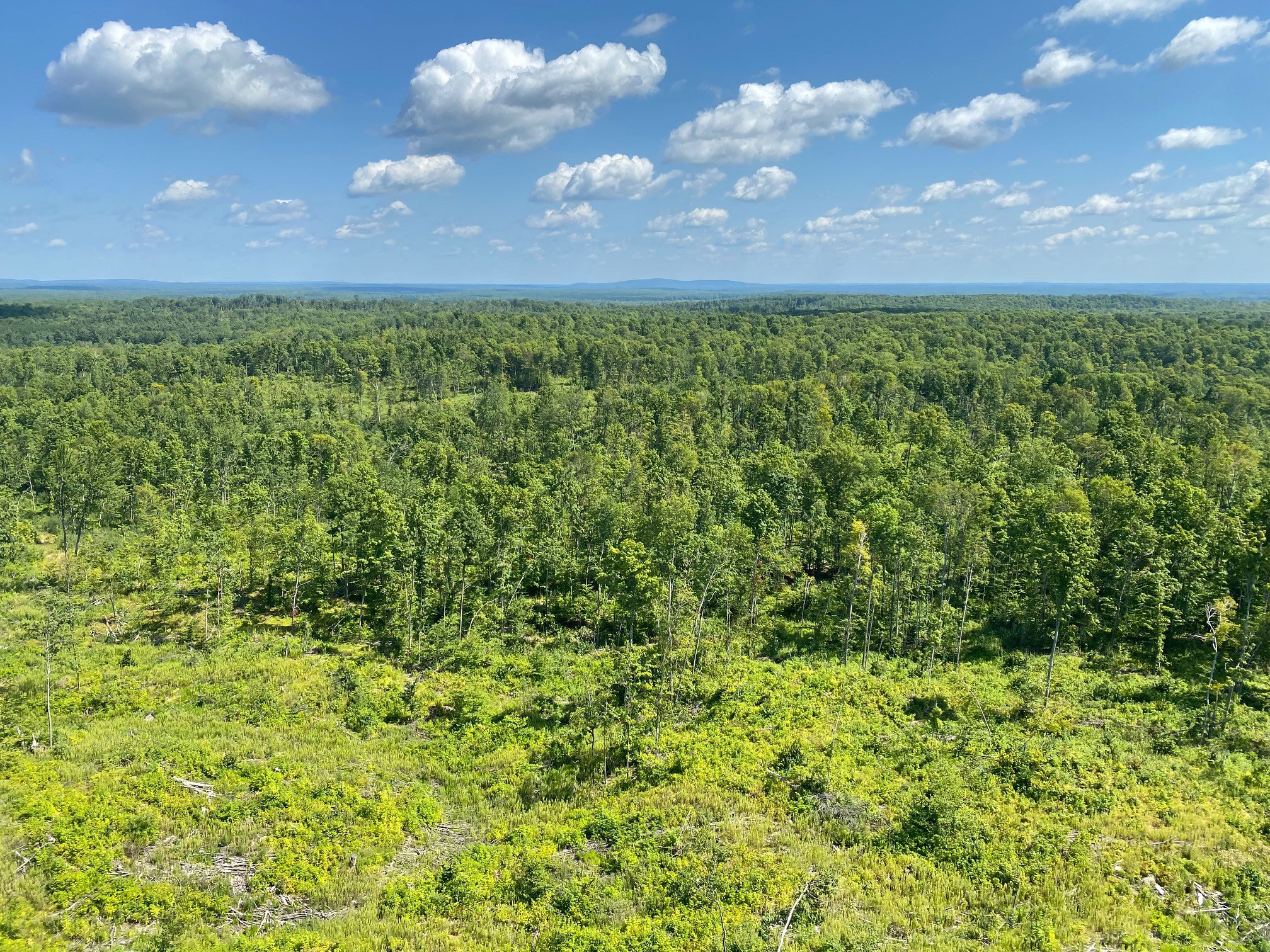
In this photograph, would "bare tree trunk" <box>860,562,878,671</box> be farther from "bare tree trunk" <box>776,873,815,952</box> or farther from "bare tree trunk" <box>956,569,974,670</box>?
"bare tree trunk" <box>776,873,815,952</box>

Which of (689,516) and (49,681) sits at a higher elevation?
(689,516)

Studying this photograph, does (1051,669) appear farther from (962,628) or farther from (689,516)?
(689,516)

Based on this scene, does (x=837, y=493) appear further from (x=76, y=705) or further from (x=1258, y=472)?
(x=76, y=705)

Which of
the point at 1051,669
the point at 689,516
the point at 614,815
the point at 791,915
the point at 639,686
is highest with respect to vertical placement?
the point at 689,516

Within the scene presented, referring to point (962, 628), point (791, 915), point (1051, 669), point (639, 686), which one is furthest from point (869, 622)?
point (791, 915)

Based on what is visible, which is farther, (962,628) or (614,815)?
(962,628)

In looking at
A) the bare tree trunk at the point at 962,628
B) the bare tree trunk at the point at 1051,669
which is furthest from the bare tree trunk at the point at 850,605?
the bare tree trunk at the point at 1051,669

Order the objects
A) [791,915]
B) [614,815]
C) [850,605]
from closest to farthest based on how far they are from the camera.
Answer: [791,915], [614,815], [850,605]
